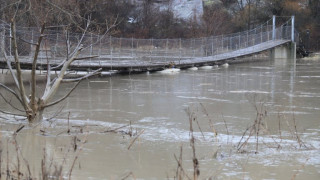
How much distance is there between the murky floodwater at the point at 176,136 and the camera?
22.1 ft

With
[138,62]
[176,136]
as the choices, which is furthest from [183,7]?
[176,136]

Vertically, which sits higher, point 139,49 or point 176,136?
point 139,49

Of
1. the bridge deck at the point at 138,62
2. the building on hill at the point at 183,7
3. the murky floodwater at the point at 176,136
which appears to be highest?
the building on hill at the point at 183,7

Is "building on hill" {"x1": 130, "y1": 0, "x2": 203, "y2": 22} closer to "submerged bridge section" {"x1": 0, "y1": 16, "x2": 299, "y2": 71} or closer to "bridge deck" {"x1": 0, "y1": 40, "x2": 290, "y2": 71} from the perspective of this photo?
"submerged bridge section" {"x1": 0, "y1": 16, "x2": 299, "y2": 71}

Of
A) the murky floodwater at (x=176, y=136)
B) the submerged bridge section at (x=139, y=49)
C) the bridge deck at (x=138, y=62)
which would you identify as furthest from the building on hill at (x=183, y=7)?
the murky floodwater at (x=176, y=136)

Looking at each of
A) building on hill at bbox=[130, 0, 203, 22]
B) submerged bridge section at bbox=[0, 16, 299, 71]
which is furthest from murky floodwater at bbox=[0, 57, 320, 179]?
building on hill at bbox=[130, 0, 203, 22]

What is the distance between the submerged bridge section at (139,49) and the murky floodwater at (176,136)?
3.67 meters

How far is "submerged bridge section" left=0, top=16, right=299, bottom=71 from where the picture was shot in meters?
20.7

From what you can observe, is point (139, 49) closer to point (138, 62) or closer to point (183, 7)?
point (138, 62)

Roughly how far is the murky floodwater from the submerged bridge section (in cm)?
367

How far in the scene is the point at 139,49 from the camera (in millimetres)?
28984

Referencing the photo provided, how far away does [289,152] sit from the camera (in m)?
7.62

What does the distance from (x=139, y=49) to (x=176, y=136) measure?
799 inches

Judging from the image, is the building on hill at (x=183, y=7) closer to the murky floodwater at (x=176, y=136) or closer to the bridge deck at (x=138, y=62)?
the bridge deck at (x=138, y=62)
